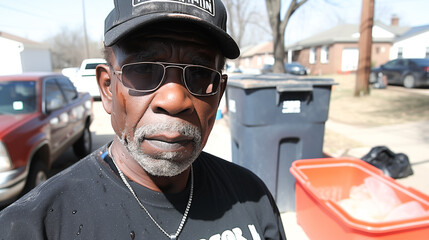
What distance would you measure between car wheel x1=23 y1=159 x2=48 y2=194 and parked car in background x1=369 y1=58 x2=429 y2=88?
15644mm

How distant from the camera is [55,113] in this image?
4.30 meters

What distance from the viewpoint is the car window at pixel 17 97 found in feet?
12.5

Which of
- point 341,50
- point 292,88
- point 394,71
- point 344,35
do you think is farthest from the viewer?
point 344,35

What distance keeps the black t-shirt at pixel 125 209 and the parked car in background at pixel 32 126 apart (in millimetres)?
2659

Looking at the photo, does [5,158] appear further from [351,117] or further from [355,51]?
[355,51]

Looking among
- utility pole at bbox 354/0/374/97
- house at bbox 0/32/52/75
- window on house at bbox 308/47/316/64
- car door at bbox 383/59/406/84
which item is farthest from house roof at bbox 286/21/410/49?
house at bbox 0/32/52/75

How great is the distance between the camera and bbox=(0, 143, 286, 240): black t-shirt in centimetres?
89

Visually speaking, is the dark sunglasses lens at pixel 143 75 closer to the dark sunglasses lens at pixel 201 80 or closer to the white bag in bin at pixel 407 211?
the dark sunglasses lens at pixel 201 80

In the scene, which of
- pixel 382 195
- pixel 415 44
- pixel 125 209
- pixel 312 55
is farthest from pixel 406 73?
pixel 415 44

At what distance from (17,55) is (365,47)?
28296mm

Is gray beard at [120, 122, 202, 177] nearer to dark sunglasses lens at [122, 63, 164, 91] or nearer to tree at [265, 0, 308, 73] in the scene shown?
dark sunglasses lens at [122, 63, 164, 91]

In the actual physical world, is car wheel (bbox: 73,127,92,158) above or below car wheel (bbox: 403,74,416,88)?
below

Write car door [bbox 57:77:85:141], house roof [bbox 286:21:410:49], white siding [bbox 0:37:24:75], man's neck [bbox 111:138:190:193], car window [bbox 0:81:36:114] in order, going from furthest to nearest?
house roof [bbox 286:21:410:49]
white siding [bbox 0:37:24:75]
car door [bbox 57:77:85:141]
car window [bbox 0:81:36:114]
man's neck [bbox 111:138:190:193]

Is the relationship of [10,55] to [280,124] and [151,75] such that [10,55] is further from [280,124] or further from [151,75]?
[151,75]
